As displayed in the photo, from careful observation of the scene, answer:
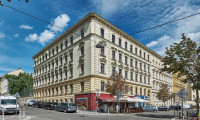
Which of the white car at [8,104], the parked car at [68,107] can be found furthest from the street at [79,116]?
the parked car at [68,107]

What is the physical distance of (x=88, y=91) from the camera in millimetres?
31547

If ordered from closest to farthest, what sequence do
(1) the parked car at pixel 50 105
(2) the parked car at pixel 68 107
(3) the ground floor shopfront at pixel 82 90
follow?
(2) the parked car at pixel 68 107 → (3) the ground floor shopfront at pixel 82 90 → (1) the parked car at pixel 50 105

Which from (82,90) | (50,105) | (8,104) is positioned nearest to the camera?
(8,104)

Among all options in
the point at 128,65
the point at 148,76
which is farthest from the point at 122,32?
the point at 148,76

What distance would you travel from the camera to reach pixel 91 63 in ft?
104

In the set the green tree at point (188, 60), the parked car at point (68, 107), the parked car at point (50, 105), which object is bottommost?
the parked car at point (50, 105)

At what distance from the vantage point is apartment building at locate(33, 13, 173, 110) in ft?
107

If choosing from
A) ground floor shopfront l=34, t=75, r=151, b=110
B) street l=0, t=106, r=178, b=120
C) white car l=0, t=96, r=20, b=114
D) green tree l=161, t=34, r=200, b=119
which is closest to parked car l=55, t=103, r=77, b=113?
street l=0, t=106, r=178, b=120

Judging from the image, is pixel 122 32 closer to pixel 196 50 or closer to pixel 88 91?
pixel 88 91

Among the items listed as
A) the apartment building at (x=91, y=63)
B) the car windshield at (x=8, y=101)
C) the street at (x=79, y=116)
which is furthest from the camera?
the apartment building at (x=91, y=63)

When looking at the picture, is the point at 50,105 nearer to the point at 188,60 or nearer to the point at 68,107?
the point at 68,107

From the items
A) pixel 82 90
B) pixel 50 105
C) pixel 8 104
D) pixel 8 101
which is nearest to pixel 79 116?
pixel 8 104

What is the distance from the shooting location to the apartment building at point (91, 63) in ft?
107

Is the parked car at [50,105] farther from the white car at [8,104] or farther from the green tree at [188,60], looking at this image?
the green tree at [188,60]
